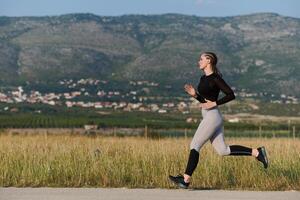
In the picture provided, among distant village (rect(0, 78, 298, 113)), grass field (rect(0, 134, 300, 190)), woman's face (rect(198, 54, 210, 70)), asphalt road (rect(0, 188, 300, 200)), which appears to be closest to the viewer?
asphalt road (rect(0, 188, 300, 200))

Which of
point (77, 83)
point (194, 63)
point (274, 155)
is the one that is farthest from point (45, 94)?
point (274, 155)

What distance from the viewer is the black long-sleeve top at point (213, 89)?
886cm

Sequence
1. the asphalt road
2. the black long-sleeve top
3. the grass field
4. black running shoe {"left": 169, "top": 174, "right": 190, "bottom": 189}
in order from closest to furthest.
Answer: the asphalt road → black running shoe {"left": 169, "top": 174, "right": 190, "bottom": 189} → the black long-sleeve top → the grass field

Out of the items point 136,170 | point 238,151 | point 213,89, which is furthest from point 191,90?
point 136,170

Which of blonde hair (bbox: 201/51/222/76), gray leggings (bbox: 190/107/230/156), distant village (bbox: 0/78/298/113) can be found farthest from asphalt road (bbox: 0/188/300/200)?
distant village (bbox: 0/78/298/113)

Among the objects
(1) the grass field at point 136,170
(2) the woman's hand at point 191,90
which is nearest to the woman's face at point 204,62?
(2) the woman's hand at point 191,90

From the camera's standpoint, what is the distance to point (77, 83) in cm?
19038

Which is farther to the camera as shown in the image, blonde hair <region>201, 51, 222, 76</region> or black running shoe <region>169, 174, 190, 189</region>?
blonde hair <region>201, 51, 222, 76</region>

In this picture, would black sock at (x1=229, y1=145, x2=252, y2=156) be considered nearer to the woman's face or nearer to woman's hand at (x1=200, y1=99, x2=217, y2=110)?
woman's hand at (x1=200, y1=99, x2=217, y2=110)

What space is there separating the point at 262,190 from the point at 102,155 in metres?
2.93

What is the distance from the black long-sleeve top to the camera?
8.86 metres

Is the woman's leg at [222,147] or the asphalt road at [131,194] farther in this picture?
the woman's leg at [222,147]

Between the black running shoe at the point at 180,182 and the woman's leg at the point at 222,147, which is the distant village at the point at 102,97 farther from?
the black running shoe at the point at 180,182

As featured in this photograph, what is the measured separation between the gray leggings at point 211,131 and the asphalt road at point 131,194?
0.60m
